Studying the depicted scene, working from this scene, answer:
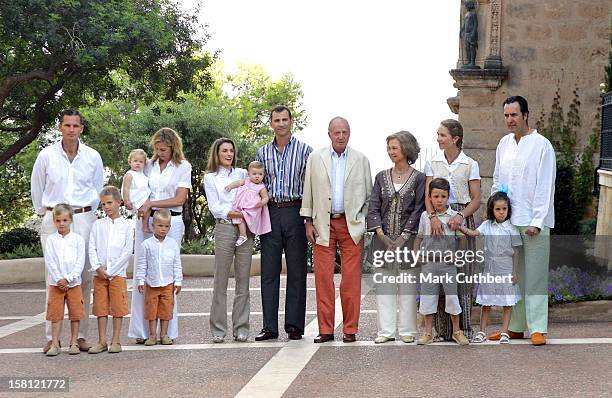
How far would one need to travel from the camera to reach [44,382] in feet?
27.5

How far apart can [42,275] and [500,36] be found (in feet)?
28.8

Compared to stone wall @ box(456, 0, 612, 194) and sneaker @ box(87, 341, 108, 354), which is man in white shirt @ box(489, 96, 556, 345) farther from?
stone wall @ box(456, 0, 612, 194)

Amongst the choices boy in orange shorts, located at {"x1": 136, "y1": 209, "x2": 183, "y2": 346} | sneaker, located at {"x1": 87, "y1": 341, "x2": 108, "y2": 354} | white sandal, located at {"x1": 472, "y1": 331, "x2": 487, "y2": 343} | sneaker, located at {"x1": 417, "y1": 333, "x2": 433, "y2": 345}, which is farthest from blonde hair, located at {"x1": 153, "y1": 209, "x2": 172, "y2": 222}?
white sandal, located at {"x1": 472, "y1": 331, "x2": 487, "y2": 343}

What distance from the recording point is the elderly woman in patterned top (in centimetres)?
1001

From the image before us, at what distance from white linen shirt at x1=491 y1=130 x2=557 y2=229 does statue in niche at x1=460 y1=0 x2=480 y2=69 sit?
9.45 metres

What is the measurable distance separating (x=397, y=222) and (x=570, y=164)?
8659 millimetres

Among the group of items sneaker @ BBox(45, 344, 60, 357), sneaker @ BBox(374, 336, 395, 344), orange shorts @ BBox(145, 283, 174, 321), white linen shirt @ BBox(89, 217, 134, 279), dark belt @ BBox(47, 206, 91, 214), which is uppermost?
dark belt @ BBox(47, 206, 91, 214)

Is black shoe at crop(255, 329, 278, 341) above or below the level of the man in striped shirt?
below

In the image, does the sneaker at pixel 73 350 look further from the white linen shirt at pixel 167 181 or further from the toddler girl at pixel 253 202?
the toddler girl at pixel 253 202

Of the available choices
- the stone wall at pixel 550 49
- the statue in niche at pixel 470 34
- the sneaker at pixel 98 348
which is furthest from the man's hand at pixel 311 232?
the statue in niche at pixel 470 34

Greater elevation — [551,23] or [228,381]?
[551,23]

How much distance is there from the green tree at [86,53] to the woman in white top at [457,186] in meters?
10.8

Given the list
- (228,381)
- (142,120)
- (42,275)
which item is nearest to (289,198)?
(228,381)

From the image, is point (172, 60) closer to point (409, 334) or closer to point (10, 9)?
point (10, 9)
